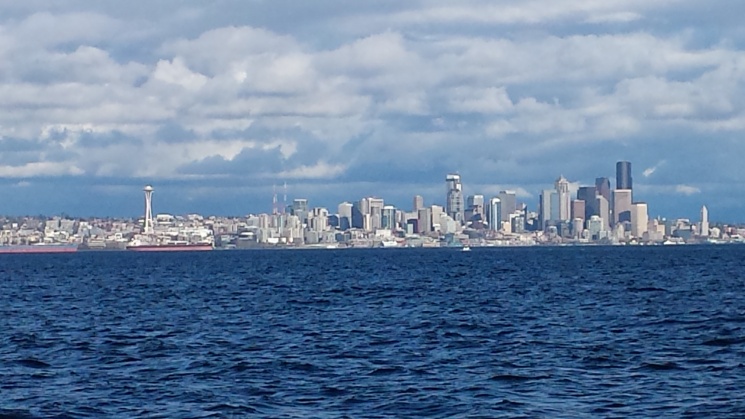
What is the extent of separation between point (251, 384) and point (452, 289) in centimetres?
5423

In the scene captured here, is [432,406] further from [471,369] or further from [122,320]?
[122,320]

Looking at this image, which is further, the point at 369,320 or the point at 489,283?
the point at 489,283

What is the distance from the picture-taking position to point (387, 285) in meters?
94.2

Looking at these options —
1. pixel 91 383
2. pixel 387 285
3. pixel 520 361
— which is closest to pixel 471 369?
pixel 520 361

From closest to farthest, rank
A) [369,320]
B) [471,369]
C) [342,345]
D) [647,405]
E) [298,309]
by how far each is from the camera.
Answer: [647,405]
[471,369]
[342,345]
[369,320]
[298,309]

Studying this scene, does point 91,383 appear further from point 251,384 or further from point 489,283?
point 489,283

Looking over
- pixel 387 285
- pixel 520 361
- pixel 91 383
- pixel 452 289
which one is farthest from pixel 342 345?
pixel 387 285

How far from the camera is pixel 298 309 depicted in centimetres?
6369

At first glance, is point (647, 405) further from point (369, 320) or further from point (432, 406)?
point (369, 320)

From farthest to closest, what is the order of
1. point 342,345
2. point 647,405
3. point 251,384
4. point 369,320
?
point 369,320, point 342,345, point 251,384, point 647,405

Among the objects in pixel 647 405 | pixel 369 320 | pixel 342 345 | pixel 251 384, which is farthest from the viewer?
pixel 369 320

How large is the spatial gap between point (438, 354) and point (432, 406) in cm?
1055

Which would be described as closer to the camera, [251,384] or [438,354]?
[251,384]

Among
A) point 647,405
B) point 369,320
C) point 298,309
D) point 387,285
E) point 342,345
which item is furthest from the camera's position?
point 387,285
